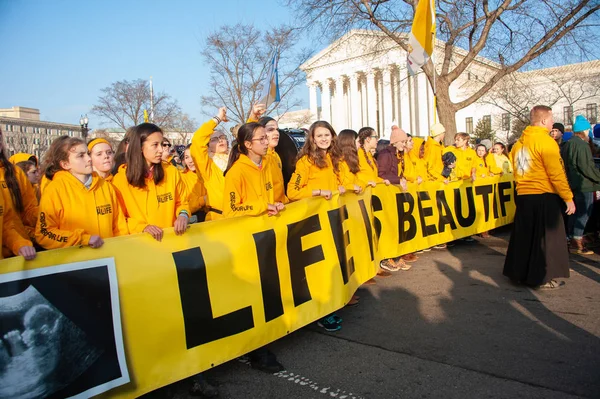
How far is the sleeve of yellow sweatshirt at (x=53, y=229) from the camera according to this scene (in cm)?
304

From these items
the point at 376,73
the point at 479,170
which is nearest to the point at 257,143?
the point at 479,170

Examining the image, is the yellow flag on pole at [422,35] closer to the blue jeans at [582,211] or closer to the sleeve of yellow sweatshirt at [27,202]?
the blue jeans at [582,211]

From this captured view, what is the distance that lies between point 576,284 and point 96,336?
5.19 m

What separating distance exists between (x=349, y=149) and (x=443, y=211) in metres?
2.91

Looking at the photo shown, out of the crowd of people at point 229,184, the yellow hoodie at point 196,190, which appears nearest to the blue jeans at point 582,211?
the crowd of people at point 229,184

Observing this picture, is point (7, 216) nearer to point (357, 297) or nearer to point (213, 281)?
point (213, 281)

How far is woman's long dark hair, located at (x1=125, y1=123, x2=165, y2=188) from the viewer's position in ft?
12.1

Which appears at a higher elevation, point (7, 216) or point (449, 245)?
point (7, 216)

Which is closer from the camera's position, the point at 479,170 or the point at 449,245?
the point at 449,245

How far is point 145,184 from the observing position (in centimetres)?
373

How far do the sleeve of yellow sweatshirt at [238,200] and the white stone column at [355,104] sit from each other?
64.4 m

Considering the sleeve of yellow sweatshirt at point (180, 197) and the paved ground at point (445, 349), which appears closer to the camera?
the paved ground at point (445, 349)

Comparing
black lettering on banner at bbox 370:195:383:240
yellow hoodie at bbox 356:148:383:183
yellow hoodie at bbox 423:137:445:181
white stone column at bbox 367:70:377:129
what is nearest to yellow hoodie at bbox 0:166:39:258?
yellow hoodie at bbox 356:148:383:183

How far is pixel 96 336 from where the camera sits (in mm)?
2928
